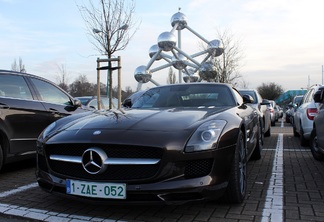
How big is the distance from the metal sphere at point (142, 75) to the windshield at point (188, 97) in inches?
1125

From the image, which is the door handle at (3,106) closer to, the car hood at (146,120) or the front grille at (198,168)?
the car hood at (146,120)

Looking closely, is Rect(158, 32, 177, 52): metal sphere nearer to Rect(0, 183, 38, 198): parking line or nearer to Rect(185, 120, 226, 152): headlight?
Rect(0, 183, 38, 198): parking line

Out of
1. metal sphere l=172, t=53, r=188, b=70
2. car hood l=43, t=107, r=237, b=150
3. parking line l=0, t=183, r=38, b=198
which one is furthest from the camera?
metal sphere l=172, t=53, r=188, b=70

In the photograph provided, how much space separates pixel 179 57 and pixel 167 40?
406 cm

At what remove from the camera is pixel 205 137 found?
3.22 meters

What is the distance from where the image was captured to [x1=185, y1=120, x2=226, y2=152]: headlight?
314cm

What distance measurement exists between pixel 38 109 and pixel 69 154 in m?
2.69

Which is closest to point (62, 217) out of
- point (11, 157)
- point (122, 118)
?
point (122, 118)

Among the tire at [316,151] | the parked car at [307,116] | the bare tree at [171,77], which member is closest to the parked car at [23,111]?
the tire at [316,151]

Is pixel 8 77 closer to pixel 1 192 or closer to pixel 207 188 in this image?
pixel 1 192

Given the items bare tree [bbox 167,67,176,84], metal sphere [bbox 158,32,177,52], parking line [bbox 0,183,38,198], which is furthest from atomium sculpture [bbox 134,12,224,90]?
parking line [bbox 0,183,38,198]

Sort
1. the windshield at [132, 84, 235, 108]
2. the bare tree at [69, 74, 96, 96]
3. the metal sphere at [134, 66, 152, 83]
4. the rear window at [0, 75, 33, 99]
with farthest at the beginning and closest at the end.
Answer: the bare tree at [69, 74, 96, 96] < the metal sphere at [134, 66, 152, 83] < the rear window at [0, 75, 33, 99] < the windshield at [132, 84, 235, 108]

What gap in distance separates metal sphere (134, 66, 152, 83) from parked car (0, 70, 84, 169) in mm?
27446

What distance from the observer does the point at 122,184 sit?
3066 millimetres
